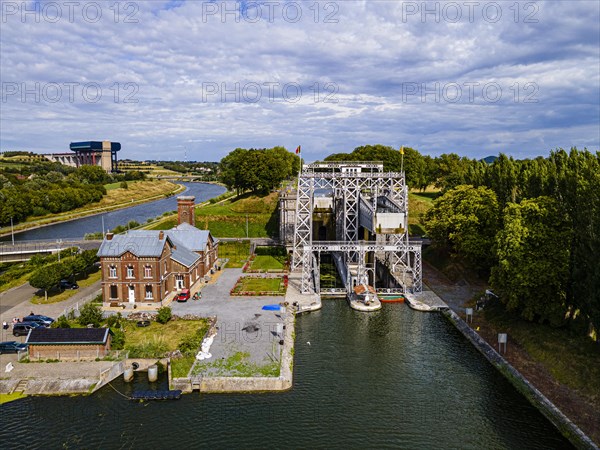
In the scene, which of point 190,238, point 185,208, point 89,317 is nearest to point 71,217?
point 185,208

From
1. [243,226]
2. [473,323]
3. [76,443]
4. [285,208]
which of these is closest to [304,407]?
[76,443]

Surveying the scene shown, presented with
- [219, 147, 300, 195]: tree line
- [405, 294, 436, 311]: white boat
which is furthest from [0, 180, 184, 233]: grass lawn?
[405, 294, 436, 311]: white boat

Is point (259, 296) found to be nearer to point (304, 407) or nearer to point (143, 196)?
point (304, 407)

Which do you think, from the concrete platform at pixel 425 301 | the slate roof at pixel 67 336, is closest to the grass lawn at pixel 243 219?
the concrete platform at pixel 425 301

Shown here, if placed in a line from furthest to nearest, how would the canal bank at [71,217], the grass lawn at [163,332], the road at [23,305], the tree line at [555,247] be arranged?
the canal bank at [71,217] → the road at [23,305] → the grass lawn at [163,332] → the tree line at [555,247]

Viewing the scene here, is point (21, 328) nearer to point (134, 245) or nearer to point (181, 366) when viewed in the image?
point (134, 245)

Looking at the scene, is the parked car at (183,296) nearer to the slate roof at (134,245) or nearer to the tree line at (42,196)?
the slate roof at (134,245)
